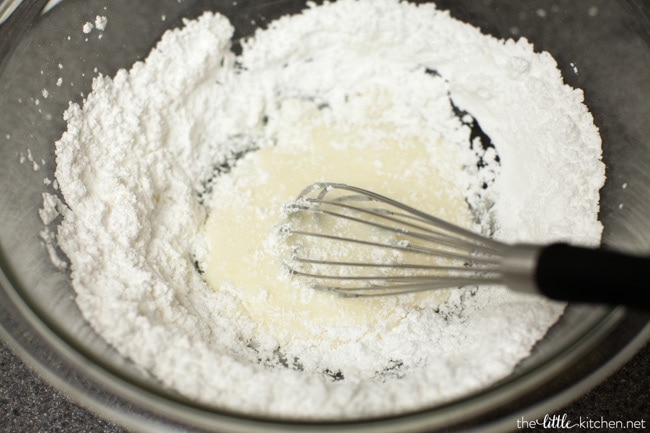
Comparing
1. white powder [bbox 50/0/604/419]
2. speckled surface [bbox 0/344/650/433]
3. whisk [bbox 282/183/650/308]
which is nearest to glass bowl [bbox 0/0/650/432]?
white powder [bbox 50/0/604/419]

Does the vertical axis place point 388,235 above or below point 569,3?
below

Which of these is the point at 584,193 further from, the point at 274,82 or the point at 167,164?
the point at 167,164

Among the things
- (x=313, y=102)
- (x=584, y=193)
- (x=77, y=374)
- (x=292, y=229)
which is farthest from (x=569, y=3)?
(x=77, y=374)

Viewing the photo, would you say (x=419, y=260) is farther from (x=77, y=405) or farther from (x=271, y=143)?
(x=77, y=405)

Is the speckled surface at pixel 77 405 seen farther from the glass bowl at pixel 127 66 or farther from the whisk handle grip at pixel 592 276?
the whisk handle grip at pixel 592 276

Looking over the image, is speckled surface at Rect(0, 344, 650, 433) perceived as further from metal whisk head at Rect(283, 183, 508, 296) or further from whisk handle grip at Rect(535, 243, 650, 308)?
whisk handle grip at Rect(535, 243, 650, 308)

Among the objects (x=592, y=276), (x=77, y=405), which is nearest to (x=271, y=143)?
(x=77, y=405)

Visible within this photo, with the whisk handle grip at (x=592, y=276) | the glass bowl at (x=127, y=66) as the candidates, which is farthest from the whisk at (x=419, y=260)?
the glass bowl at (x=127, y=66)
